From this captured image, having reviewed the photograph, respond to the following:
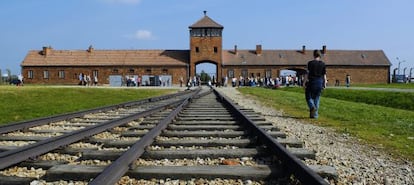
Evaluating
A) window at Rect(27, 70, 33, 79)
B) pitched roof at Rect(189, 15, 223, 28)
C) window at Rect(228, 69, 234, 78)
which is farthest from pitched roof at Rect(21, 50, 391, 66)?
pitched roof at Rect(189, 15, 223, 28)

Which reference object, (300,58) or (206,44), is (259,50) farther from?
(206,44)

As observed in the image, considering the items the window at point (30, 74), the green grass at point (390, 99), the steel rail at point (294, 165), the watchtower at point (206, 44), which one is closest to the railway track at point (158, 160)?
the steel rail at point (294, 165)

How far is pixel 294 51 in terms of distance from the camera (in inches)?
3312

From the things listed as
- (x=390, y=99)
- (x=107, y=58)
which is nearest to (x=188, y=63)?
(x=107, y=58)

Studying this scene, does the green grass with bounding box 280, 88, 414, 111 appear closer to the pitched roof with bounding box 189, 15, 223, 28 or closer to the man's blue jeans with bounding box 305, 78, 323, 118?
the man's blue jeans with bounding box 305, 78, 323, 118

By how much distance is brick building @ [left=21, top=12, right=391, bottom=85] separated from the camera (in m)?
77.1

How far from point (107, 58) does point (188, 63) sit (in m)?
14.1

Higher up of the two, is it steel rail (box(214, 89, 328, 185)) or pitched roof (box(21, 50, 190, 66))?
pitched roof (box(21, 50, 190, 66))

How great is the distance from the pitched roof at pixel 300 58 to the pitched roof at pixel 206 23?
614 cm

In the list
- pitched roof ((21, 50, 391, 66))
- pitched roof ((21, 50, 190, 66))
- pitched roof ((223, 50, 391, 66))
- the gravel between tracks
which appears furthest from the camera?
pitched roof ((223, 50, 391, 66))

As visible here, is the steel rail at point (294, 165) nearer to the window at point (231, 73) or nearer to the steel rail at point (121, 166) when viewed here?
the steel rail at point (121, 166)

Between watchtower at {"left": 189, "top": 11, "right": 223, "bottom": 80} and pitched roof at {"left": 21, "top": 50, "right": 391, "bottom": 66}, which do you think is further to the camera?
pitched roof at {"left": 21, "top": 50, "right": 391, "bottom": 66}

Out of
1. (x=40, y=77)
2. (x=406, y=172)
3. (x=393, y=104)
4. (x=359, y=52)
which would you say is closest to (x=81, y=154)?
(x=406, y=172)

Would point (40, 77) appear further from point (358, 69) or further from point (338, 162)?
point (338, 162)
